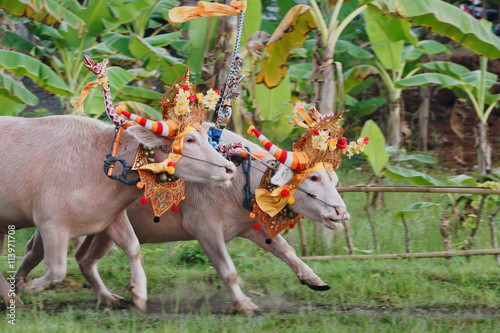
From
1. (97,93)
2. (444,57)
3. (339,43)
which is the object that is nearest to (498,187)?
(339,43)

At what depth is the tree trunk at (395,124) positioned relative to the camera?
30.6 feet

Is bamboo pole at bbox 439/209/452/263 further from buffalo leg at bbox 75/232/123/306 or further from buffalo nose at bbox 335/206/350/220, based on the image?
buffalo leg at bbox 75/232/123/306

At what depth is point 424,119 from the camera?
36.8ft

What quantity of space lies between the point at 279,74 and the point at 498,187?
2.66 metres

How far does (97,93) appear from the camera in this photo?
7.18 m

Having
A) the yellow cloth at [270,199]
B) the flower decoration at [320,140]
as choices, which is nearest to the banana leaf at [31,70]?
the yellow cloth at [270,199]

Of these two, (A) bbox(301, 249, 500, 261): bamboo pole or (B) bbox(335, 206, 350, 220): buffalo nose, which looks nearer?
(B) bbox(335, 206, 350, 220): buffalo nose

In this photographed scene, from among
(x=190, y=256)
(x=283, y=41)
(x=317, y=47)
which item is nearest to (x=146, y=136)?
(x=190, y=256)

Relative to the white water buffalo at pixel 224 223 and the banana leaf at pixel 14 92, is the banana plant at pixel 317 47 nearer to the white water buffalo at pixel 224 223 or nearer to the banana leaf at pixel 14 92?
the white water buffalo at pixel 224 223

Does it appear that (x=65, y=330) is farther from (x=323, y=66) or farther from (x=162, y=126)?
(x=323, y=66)

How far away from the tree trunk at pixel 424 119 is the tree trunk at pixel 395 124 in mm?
1730

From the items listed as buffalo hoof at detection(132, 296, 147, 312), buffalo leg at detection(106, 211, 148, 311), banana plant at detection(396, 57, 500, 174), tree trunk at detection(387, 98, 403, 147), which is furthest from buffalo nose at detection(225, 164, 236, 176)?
tree trunk at detection(387, 98, 403, 147)

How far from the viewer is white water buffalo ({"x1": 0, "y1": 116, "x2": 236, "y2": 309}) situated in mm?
4762

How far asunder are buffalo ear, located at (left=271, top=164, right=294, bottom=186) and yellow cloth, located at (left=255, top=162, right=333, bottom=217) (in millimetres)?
33
